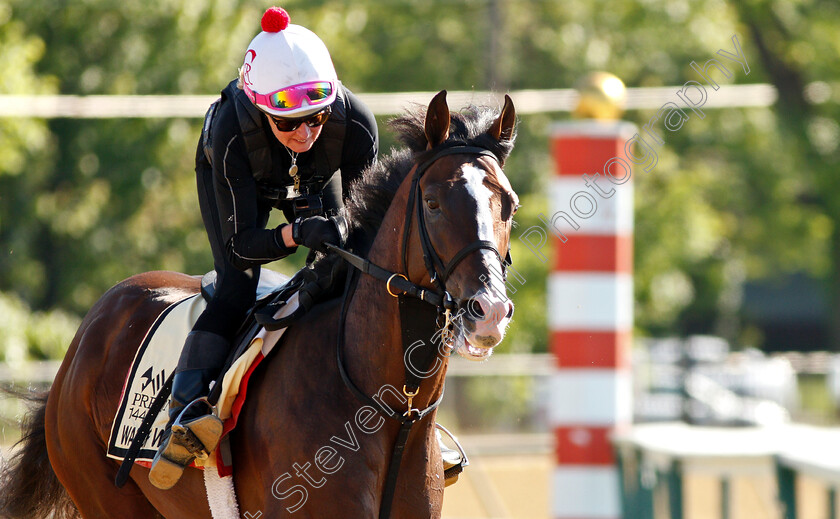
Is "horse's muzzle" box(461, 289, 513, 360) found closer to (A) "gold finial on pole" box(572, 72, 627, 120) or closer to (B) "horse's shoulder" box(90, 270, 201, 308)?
(B) "horse's shoulder" box(90, 270, 201, 308)

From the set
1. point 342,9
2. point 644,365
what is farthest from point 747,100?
point 342,9

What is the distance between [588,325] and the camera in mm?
5805

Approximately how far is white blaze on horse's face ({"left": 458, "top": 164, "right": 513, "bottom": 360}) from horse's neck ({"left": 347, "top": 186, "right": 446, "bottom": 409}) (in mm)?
369

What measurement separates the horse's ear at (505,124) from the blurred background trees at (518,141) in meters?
8.52

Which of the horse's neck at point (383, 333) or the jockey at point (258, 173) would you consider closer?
the horse's neck at point (383, 333)

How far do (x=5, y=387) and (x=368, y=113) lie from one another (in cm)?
219

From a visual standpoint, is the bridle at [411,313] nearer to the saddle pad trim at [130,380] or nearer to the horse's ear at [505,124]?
the horse's ear at [505,124]

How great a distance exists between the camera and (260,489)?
3.38 metres

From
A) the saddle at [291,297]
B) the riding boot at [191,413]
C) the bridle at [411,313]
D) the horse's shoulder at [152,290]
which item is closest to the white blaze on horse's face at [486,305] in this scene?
the bridle at [411,313]

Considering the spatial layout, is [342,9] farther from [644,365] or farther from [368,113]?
[368,113]

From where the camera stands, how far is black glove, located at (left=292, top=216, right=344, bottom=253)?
11.0ft

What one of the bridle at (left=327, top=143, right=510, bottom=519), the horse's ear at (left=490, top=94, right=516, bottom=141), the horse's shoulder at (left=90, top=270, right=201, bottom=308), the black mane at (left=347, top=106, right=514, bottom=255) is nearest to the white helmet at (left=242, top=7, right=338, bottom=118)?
the black mane at (left=347, top=106, right=514, bottom=255)

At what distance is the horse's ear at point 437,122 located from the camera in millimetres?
3127

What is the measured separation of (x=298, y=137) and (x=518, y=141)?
13098 millimetres
